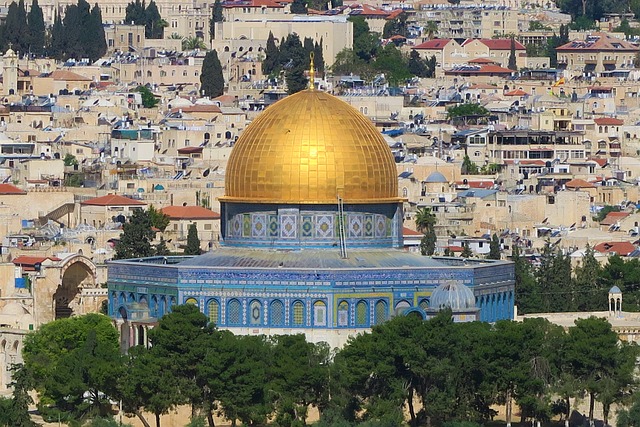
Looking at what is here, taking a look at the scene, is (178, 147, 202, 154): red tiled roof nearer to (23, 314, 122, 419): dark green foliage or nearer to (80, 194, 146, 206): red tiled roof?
(80, 194, 146, 206): red tiled roof

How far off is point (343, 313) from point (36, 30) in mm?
92033

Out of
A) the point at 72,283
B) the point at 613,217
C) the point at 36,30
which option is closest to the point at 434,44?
the point at 36,30

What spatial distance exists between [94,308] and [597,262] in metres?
12.7

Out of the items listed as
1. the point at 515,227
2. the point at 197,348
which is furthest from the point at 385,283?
the point at 515,227

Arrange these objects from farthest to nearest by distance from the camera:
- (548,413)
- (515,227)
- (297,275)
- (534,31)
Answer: (534,31), (515,227), (297,275), (548,413)

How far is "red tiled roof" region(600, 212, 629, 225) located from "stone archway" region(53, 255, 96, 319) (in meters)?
23.3

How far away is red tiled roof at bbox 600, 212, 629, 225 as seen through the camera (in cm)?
9544

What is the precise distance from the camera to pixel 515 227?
95.4m

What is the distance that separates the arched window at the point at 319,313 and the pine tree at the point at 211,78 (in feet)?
251

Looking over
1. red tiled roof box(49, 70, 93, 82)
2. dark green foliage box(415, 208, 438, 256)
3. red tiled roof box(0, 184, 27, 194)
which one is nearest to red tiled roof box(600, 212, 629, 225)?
dark green foliage box(415, 208, 438, 256)

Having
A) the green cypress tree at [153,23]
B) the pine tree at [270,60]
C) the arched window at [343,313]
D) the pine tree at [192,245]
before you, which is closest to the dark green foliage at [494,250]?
the pine tree at [192,245]

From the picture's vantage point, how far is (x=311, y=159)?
60.0m

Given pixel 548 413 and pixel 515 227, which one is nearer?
pixel 548 413

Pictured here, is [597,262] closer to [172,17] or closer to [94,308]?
[94,308]
